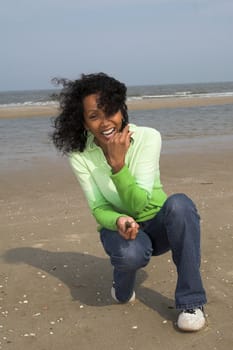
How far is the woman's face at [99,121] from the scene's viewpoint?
307 centimetres

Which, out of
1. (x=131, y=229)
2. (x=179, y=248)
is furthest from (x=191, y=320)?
(x=131, y=229)

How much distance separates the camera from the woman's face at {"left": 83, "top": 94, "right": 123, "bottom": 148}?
3.07 meters

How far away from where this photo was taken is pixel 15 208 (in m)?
5.93

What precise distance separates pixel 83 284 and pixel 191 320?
1.06 m

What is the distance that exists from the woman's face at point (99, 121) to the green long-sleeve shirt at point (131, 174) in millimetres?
150

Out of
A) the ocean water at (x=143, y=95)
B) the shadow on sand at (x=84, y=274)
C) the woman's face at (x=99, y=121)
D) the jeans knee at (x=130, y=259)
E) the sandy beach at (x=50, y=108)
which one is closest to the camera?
the jeans knee at (x=130, y=259)

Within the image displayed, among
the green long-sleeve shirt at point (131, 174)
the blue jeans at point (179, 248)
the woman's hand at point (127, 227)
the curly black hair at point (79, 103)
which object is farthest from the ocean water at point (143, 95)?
the woman's hand at point (127, 227)

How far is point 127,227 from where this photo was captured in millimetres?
2867

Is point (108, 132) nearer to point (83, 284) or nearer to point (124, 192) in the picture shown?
point (124, 192)

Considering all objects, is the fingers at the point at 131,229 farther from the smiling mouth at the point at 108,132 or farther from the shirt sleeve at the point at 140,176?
the smiling mouth at the point at 108,132

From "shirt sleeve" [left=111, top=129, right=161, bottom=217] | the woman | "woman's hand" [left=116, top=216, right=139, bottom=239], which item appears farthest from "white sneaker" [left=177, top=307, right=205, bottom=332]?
"shirt sleeve" [left=111, top=129, right=161, bottom=217]

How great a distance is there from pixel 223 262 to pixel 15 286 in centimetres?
153

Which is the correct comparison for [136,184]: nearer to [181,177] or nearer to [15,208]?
[15,208]

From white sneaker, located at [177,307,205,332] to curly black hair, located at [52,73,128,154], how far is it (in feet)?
3.75
